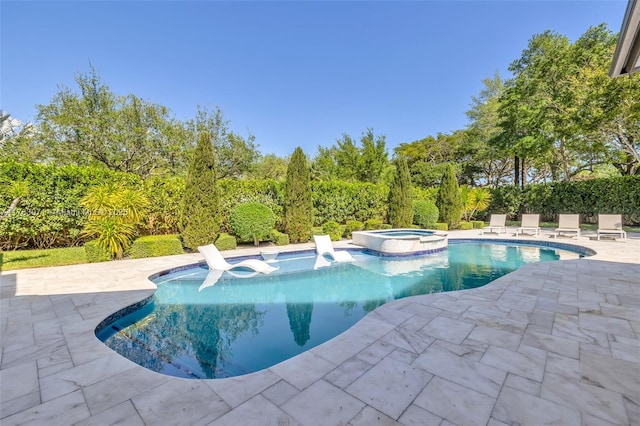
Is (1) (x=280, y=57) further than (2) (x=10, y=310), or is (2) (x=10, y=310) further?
(1) (x=280, y=57)

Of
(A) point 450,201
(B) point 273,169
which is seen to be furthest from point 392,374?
(B) point 273,169

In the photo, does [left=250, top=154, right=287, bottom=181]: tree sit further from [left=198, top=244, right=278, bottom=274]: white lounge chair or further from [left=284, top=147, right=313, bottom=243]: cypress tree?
[left=198, top=244, right=278, bottom=274]: white lounge chair

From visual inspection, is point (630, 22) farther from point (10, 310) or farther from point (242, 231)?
point (242, 231)

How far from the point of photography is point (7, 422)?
2.03 m

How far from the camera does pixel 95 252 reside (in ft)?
27.0

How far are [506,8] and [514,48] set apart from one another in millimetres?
11270

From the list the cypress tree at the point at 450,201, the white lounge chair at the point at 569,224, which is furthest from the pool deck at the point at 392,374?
the cypress tree at the point at 450,201

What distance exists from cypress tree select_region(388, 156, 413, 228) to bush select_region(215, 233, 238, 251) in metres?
8.74

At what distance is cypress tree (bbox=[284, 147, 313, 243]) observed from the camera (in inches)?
482

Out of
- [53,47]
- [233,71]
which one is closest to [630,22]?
[233,71]

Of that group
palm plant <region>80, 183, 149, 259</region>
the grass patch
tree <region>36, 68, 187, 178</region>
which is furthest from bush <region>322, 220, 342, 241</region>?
tree <region>36, 68, 187, 178</region>

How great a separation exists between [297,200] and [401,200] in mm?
6241

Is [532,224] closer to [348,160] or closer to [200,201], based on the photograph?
[348,160]

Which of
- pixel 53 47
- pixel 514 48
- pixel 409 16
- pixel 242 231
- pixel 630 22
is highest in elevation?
pixel 514 48
